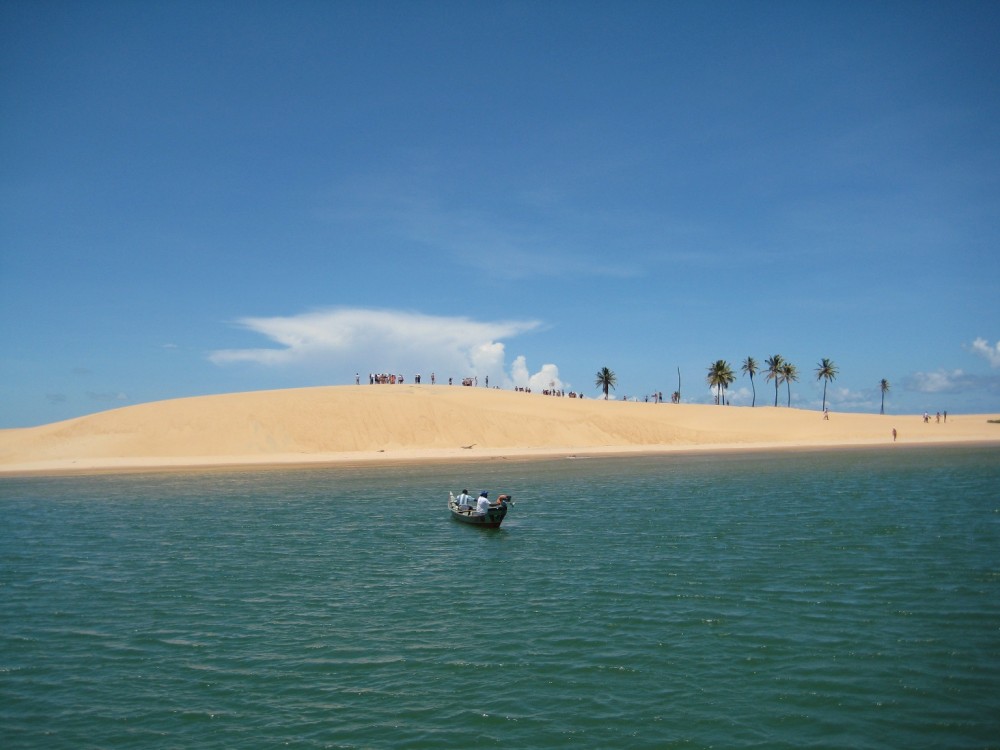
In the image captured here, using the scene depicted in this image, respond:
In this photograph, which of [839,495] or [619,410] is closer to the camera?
[839,495]

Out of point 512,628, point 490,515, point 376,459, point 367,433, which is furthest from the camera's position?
point 367,433

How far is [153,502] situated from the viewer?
4094 cm

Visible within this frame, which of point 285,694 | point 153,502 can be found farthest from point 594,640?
point 153,502

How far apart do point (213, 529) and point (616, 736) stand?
24.3 metres

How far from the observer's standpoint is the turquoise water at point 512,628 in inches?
480

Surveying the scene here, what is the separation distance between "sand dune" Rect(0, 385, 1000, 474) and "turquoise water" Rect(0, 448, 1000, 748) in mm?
34836

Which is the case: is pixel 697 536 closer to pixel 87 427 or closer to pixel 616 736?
pixel 616 736

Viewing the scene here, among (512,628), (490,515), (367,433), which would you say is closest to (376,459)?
(367,433)

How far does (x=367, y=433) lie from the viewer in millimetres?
75188

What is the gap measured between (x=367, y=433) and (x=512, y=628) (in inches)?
2357

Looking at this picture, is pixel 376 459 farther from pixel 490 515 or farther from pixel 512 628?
pixel 512 628

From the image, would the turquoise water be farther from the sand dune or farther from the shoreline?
the sand dune

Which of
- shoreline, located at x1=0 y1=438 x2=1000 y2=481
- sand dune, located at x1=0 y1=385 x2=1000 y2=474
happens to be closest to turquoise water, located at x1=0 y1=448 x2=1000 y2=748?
shoreline, located at x1=0 y1=438 x2=1000 y2=481

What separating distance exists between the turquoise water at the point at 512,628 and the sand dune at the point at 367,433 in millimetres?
34836
